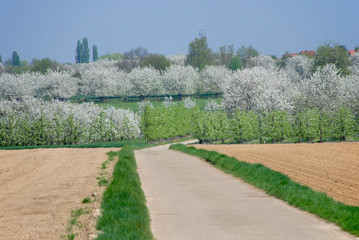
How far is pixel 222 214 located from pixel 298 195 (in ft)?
11.7

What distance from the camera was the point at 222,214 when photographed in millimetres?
14195

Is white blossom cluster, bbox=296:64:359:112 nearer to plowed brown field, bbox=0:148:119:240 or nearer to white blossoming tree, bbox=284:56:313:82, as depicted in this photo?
plowed brown field, bbox=0:148:119:240

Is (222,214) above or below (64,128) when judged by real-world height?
below

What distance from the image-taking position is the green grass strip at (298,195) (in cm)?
1290

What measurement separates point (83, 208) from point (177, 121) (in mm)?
80581

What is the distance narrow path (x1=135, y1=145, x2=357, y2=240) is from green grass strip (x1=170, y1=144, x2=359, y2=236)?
29cm

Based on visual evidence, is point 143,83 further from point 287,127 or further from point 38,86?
point 287,127

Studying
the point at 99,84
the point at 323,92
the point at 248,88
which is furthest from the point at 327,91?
the point at 99,84

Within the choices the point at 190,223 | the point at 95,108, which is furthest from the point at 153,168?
the point at 95,108

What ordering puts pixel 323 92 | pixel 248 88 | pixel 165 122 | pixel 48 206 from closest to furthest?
pixel 48 206
pixel 323 92
pixel 165 122
pixel 248 88

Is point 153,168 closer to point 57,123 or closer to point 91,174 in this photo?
point 91,174

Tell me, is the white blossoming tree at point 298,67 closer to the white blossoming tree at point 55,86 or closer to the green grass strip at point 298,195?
the white blossoming tree at point 55,86

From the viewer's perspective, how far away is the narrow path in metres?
11.6

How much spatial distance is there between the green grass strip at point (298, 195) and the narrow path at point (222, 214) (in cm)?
29
